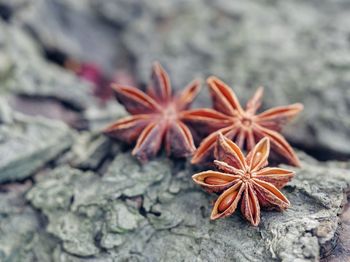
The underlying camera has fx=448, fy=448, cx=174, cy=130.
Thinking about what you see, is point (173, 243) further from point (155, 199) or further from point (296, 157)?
point (296, 157)

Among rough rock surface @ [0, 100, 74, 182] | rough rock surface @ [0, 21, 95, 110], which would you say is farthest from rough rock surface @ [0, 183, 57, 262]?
rough rock surface @ [0, 21, 95, 110]

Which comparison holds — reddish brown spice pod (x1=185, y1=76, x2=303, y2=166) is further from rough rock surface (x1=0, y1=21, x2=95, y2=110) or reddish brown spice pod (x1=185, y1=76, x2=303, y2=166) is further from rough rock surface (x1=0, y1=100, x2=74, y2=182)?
rough rock surface (x1=0, y1=21, x2=95, y2=110)

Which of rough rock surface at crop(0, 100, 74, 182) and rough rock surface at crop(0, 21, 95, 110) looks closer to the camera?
rough rock surface at crop(0, 100, 74, 182)

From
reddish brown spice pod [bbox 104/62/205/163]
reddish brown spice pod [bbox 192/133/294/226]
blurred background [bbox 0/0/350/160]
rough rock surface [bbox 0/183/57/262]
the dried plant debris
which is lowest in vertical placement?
rough rock surface [bbox 0/183/57/262]

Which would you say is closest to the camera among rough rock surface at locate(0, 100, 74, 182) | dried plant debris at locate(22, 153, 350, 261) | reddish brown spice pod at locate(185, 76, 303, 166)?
dried plant debris at locate(22, 153, 350, 261)

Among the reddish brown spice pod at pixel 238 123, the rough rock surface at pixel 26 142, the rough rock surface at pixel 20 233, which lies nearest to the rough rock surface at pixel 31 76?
the rough rock surface at pixel 26 142

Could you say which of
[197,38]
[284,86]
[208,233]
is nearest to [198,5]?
[197,38]

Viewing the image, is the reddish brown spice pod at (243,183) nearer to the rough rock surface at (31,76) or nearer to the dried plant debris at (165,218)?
the dried plant debris at (165,218)
